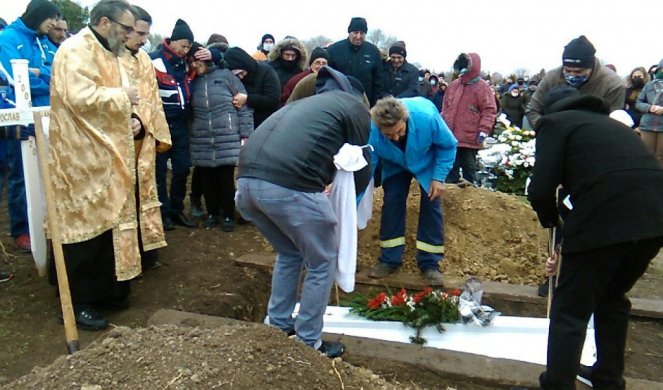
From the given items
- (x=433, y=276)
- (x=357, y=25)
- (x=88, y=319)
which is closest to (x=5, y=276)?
(x=88, y=319)

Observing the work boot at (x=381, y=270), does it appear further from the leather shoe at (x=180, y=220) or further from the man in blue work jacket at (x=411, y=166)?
the leather shoe at (x=180, y=220)

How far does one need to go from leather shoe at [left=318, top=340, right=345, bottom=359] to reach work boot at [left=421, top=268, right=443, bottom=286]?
155 cm

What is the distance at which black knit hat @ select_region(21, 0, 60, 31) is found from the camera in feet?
17.4

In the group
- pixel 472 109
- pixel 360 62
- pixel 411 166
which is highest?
pixel 360 62

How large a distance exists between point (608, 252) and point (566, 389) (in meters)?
0.77

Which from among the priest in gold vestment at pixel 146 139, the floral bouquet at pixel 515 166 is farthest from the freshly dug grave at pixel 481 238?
the priest in gold vestment at pixel 146 139

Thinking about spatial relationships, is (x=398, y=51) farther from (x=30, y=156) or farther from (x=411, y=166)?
(x=30, y=156)

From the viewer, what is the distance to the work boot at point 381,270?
5268mm

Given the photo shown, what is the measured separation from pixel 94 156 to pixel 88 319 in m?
1.13

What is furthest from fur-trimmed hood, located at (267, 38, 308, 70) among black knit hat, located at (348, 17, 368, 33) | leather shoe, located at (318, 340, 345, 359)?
leather shoe, located at (318, 340, 345, 359)

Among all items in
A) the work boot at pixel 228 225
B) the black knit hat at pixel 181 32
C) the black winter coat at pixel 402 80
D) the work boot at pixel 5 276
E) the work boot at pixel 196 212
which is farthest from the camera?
the black winter coat at pixel 402 80

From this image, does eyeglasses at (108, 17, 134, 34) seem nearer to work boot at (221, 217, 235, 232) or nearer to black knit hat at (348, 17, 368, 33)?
work boot at (221, 217, 235, 232)

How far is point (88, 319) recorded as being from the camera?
409cm

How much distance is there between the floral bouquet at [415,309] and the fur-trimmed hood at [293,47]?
3666mm
